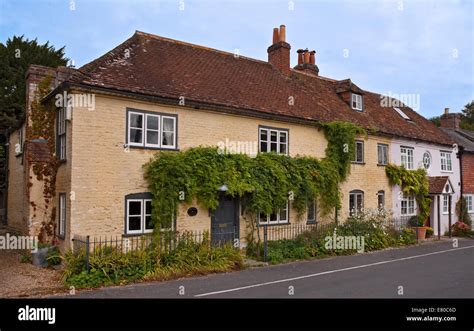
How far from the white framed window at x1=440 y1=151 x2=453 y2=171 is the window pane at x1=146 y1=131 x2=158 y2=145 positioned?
19869 mm

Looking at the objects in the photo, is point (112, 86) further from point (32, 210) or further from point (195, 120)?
point (32, 210)

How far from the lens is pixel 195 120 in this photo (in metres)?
14.3

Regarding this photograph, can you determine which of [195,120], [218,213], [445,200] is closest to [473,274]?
[218,213]

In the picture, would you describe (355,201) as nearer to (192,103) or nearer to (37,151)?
(192,103)

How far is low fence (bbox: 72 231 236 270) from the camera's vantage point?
11193mm

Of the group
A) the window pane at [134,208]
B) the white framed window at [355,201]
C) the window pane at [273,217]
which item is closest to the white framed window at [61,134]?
the window pane at [134,208]

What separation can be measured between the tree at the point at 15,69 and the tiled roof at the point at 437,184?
29.0m

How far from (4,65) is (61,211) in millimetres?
23372

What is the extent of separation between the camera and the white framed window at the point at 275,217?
1598 centimetres

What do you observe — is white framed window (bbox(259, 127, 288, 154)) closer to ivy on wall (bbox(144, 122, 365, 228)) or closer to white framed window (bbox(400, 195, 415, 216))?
ivy on wall (bbox(144, 122, 365, 228))

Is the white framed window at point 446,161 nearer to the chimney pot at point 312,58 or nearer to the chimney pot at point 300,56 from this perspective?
the chimney pot at point 312,58

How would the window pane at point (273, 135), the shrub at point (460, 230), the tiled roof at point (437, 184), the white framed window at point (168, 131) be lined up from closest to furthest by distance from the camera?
the white framed window at point (168, 131) < the window pane at point (273, 135) < the tiled roof at point (437, 184) < the shrub at point (460, 230)

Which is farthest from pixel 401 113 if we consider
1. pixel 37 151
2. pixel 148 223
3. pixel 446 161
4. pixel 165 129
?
pixel 37 151

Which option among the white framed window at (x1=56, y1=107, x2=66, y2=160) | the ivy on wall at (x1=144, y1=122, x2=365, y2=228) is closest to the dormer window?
the ivy on wall at (x1=144, y1=122, x2=365, y2=228)
